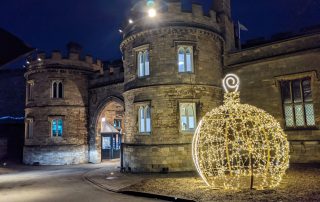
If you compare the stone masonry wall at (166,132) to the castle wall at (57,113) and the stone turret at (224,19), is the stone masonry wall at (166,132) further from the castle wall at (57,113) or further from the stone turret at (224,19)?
the castle wall at (57,113)

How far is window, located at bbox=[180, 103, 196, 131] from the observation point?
47.1 ft

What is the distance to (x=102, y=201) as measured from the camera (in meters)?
8.57

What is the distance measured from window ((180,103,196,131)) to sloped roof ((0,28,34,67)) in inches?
388

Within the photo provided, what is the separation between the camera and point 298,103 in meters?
14.2

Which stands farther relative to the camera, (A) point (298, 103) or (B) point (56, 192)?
(A) point (298, 103)

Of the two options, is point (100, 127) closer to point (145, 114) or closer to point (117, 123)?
point (117, 123)

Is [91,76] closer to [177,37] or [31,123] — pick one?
[31,123]

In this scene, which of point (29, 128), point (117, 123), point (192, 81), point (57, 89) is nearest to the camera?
point (192, 81)

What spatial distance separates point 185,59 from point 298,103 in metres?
6.12

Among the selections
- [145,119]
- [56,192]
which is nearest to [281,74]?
[145,119]

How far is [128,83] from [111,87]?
5.22 meters

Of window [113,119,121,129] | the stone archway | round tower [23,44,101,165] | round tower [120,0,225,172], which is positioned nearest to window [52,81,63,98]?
round tower [23,44,101,165]

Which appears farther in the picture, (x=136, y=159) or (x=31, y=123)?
(x=31, y=123)

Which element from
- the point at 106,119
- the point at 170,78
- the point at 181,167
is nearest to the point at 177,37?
the point at 170,78
